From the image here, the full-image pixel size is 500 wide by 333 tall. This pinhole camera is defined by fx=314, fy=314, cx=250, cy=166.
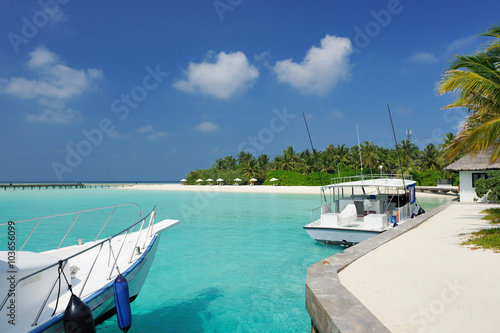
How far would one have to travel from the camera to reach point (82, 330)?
3686 mm

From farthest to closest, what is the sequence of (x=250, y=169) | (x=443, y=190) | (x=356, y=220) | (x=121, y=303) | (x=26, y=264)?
(x=250, y=169) → (x=443, y=190) → (x=356, y=220) → (x=121, y=303) → (x=26, y=264)

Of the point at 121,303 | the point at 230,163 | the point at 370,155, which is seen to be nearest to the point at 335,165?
the point at 370,155

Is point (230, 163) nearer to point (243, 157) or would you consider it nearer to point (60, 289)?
point (243, 157)

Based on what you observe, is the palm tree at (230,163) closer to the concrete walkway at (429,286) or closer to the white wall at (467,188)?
the white wall at (467,188)

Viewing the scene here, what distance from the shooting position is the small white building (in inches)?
908

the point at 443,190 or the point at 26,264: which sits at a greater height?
the point at 26,264

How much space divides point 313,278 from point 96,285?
3.42 m

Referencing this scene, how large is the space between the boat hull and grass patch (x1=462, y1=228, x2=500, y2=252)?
267cm

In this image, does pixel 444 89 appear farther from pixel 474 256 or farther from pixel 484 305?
pixel 484 305

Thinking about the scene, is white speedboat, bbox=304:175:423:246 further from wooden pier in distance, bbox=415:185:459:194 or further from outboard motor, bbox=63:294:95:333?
wooden pier in distance, bbox=415:185:459:194

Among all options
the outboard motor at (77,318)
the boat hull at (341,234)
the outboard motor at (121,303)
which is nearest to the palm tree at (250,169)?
the boat hull at (341,234)

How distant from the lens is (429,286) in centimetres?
489

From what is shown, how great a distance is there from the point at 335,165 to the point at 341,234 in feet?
166

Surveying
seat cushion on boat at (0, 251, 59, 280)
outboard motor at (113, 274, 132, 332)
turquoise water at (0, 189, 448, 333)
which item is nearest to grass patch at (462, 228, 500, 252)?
turquoise water at (0, 189, 448, 333)
